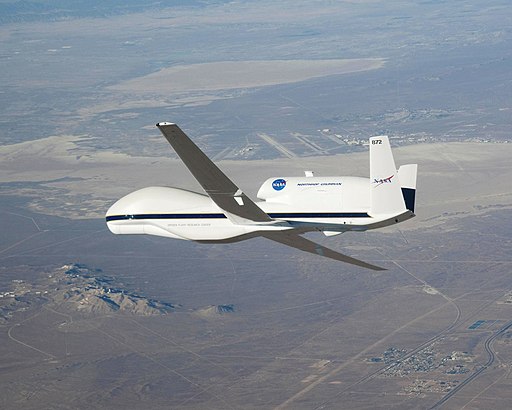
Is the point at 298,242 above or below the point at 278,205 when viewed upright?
below

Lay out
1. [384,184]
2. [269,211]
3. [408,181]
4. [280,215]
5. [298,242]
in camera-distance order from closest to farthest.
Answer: [384,184]
[408,181]
[280,215]
[269,211]
[298,242]

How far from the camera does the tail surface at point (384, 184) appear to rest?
4544 cm

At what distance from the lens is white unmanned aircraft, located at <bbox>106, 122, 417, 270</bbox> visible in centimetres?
4594

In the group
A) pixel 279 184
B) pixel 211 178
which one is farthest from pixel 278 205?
pixel 211 178

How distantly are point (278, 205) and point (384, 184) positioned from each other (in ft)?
15.4

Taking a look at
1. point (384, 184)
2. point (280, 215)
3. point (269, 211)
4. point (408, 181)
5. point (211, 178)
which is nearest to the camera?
point (211, 178)

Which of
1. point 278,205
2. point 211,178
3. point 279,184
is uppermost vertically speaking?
point 211,178

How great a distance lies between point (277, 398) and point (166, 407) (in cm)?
1858

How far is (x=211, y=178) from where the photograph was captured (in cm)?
4581

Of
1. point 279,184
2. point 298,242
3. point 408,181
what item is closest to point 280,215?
point 279,184

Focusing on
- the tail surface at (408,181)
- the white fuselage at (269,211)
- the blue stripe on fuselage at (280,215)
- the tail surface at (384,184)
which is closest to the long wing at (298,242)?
the white fuselage at (269,211)

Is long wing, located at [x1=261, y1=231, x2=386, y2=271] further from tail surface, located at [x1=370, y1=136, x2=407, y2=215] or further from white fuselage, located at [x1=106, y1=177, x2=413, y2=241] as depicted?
tail surface, located at [x1=370, y1=136, x2=407, y2=215]

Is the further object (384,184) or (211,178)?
(384,184)

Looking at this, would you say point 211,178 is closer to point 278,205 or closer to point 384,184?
point 278,205
